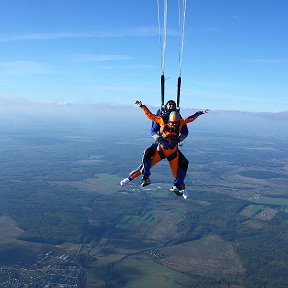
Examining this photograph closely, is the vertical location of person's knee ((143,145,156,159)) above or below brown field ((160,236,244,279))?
above

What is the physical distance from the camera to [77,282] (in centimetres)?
9769

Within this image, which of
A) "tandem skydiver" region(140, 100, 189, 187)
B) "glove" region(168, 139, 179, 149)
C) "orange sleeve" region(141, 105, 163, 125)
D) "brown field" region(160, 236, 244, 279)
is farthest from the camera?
"brown field" region(160, 236, 244, 279)

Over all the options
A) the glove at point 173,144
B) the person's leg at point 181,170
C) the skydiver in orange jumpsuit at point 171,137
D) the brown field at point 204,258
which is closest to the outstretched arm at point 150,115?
the skydiver in orange jumpsuit at point 171,137

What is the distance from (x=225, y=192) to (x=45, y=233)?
105 m

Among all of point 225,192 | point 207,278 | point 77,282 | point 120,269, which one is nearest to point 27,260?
point 77,282

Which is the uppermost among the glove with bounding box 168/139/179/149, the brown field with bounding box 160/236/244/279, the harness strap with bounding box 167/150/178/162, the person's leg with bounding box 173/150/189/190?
the glove with bounding box 168/139/179/149

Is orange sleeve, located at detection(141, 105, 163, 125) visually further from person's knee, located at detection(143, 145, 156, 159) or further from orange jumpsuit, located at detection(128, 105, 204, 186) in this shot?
person's knee, located at detection(143, 145, 156, 159)

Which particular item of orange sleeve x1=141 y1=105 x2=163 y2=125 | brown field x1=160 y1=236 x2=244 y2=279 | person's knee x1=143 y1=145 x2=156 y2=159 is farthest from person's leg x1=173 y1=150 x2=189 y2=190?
brown field x1=160 y1=236 x2=244 y2=279

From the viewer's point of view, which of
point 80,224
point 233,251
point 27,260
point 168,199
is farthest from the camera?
point 168,199

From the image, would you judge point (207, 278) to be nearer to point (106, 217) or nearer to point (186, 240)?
point (186, 240)

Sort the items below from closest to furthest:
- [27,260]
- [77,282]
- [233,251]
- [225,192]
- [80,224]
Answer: [77,282], [27,260], [233,251], [80,224], [225,192]

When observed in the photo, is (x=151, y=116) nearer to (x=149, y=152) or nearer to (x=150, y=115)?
(x=150, y=115)

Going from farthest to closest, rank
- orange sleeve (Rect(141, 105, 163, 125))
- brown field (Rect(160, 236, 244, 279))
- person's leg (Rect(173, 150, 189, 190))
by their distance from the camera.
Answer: brown field (Rect(160, 236, 244, 279)) < person's leg (Rect(173, 150, 189, 190)) < orange sleeve (Rect(141, 105, 163, 125))

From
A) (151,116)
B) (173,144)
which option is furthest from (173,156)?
(151,116)
